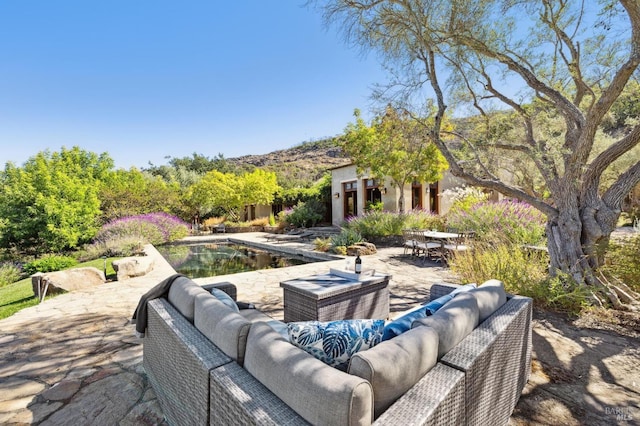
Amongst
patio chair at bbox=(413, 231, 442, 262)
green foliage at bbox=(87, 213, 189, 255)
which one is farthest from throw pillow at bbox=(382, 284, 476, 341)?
green foliage at bbox=(87, 213, 189, 255)

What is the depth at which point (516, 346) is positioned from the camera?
6.60ft

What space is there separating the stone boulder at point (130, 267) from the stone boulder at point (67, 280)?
0.28 metres

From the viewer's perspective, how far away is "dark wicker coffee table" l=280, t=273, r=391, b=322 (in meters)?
3.06

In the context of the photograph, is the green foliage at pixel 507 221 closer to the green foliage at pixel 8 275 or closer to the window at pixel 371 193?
the window at pixel 371 193

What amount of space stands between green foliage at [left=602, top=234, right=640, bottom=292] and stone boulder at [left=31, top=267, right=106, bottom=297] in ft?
27.9

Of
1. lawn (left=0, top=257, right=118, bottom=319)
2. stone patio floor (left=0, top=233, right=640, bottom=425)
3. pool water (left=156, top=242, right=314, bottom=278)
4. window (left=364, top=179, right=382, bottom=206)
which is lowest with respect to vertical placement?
pool water (left=156, top=242, right=314, bottom=278)

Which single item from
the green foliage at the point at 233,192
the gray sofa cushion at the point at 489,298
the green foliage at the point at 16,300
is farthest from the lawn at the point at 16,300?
the green foliage at the point at 233,192

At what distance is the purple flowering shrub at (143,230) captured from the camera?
1092 cm

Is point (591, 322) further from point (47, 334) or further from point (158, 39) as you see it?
point (158, 39)

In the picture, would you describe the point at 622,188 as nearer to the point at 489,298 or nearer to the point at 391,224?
the point at 489,298

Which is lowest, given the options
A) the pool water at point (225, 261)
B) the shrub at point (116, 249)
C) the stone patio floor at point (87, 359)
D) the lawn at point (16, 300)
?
the pool water at point (225, 261)

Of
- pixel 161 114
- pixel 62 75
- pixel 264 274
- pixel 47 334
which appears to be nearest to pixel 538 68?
pixel 264 274

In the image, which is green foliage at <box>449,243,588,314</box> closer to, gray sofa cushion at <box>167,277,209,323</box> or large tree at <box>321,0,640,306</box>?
large tree at <box>321,0,640,306</box>

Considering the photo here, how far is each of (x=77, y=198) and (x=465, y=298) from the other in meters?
13.7
